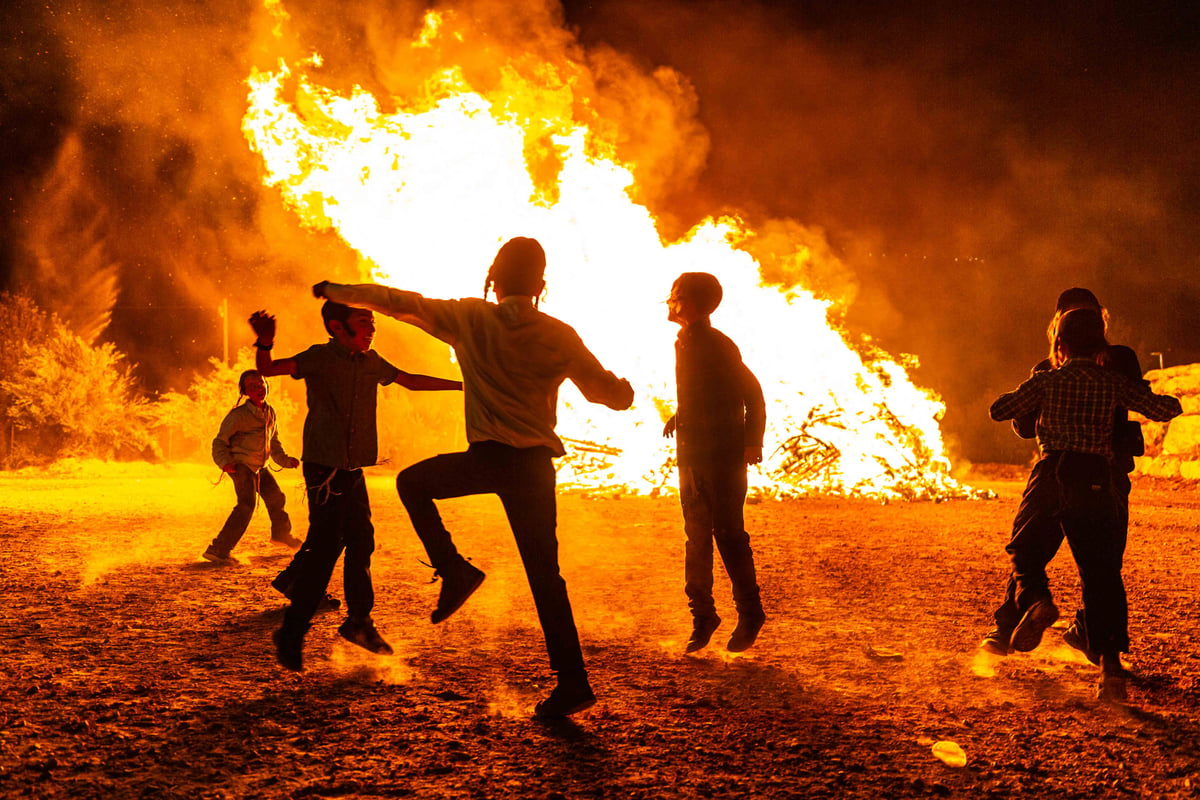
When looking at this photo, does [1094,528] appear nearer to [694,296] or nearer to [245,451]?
[694,296]

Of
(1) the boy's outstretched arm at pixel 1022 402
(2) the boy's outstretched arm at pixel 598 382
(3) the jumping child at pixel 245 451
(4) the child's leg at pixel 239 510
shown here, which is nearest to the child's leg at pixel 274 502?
(3) the jumping child at pixel 245 451

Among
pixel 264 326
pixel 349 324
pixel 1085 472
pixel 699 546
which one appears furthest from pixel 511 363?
pixel 1085 472

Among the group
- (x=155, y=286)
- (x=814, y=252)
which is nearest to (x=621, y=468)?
(x=814, y=252)

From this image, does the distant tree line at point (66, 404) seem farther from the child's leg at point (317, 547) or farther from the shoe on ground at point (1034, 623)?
the shoe on ground at point (1034, 623)

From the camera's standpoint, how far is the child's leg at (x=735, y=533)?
15.8 feet

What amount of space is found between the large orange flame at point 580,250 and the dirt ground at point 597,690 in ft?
22.5

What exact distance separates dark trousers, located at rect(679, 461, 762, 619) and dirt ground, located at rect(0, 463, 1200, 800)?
34 cm

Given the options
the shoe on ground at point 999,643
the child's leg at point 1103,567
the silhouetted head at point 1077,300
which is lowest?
the shoe on ground at point 999,643

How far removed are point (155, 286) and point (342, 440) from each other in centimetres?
3884

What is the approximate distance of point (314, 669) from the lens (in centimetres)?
452

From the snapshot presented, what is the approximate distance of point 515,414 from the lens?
376cm

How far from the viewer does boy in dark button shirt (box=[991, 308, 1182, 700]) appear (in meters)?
4.20

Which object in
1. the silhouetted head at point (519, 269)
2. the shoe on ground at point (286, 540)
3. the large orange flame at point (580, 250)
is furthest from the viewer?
the large orange flame at point (580, 250)

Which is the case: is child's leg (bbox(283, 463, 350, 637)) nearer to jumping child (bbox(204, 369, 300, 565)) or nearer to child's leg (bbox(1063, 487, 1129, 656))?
jumping child (bbox(204, 369, 300, 565))
